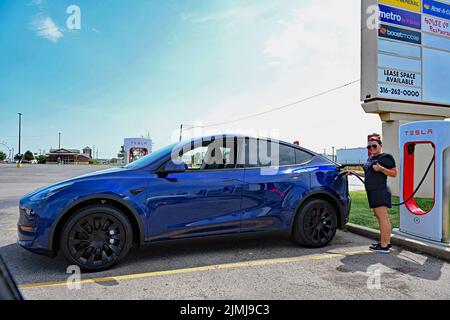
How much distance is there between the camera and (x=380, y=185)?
14.6ft

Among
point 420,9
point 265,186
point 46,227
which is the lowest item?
point 46,227

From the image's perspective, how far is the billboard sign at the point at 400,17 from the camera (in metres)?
8.59

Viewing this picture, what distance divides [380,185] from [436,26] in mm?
7422

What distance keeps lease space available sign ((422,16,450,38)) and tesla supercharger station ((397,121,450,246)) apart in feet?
19.8

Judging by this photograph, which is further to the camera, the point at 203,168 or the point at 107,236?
the point at 203,168

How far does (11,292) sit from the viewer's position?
1236 millimetres

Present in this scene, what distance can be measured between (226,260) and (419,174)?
7.52 m

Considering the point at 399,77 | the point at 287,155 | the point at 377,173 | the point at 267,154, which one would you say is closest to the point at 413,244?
the point at 377,173

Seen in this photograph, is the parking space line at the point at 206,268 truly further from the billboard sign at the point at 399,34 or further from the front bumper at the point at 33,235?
the billboard sign at the point at 399,34

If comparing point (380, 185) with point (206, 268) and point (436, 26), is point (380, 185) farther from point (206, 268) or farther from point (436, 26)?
point (436, 26)

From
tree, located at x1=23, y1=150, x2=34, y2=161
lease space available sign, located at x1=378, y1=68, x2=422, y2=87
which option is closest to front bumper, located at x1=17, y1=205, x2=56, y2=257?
lease space available sign, located at x1=378, y1=68, x2=422, y2=87

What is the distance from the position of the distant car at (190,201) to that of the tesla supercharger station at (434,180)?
103 cm
